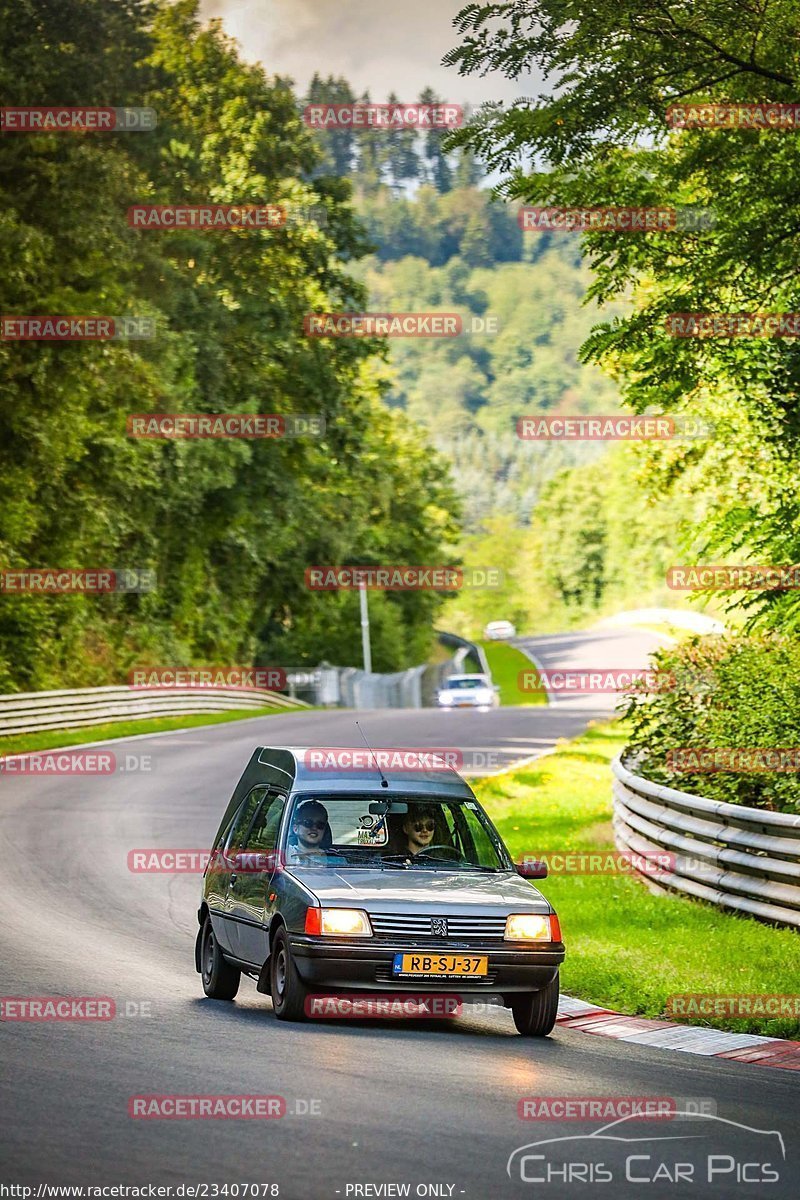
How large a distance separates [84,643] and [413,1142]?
138 feet

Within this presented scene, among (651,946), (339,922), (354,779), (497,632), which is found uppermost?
(354,779)

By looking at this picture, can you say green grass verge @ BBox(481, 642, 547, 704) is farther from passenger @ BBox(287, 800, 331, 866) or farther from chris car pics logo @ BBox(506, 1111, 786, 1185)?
chris car pics logo @ BBox(506, 1111, 786, 1185)

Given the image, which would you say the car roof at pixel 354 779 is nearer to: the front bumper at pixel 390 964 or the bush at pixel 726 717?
the front bumper at pixel 390 964

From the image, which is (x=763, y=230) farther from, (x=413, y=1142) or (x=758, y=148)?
(x=413, y=1142)

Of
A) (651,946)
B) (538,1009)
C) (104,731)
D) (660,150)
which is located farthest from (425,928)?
(104,731)

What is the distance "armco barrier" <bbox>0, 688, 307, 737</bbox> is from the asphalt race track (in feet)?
67.7

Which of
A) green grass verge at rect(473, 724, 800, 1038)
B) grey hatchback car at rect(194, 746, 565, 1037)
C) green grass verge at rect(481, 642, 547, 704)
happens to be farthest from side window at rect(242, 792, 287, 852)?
green grass verge at rect(481, 642, 547, 704)

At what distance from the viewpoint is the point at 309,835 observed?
34.9ft

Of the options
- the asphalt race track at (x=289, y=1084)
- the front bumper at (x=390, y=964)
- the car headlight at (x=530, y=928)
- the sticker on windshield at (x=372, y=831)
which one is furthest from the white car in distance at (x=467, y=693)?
the front bumper at (x=390, y=964)

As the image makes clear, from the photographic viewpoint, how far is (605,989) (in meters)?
11.7

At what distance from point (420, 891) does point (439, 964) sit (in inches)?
19.6

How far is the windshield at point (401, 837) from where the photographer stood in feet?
34.7

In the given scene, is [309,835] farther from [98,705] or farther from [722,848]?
[98,705]

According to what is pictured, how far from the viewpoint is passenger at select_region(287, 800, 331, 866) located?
413 inches
